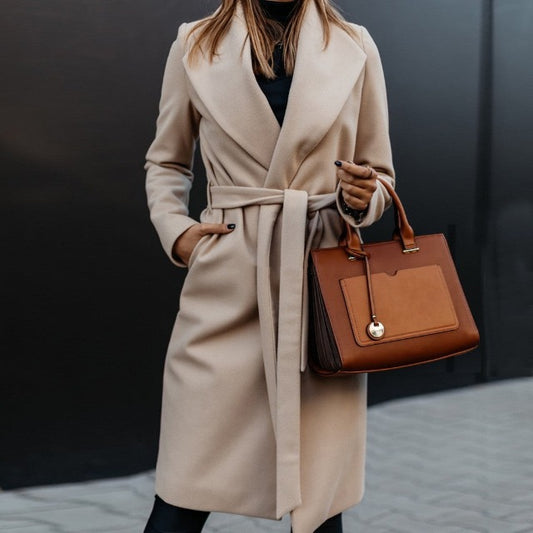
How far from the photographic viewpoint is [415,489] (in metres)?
3.90

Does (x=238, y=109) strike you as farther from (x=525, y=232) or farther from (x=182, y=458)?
(x=525, y=232)

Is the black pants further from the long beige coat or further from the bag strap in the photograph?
the bag strap

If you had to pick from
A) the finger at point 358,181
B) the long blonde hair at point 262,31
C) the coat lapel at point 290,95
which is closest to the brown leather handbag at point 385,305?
the finger at point 358,181

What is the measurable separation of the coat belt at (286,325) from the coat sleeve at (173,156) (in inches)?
10.8

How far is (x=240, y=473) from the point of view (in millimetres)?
2246

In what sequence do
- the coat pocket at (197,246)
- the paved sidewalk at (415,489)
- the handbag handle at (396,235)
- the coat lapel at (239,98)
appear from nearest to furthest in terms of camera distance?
the handbag handle at (396,235)
the coat lapel at (239,98)
the coat pocket at (197,246)
the paved sidewalk at (415,489)

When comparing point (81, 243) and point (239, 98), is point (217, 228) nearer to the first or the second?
point (239, 98)

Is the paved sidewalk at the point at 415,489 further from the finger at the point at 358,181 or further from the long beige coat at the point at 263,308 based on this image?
the finger at the point at 358,181

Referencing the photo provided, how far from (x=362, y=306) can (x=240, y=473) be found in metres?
0.50

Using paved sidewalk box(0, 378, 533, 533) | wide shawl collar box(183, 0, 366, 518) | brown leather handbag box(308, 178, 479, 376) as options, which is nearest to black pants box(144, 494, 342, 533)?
wide shawl collar box(183, 0, 366, 518)

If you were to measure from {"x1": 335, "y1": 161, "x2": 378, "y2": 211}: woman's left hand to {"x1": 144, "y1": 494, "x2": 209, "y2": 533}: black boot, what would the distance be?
0.80 m

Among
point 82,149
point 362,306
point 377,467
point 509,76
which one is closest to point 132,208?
point 82,149

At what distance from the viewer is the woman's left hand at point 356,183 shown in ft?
6.49

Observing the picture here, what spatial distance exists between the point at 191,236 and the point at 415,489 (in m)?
1.99
